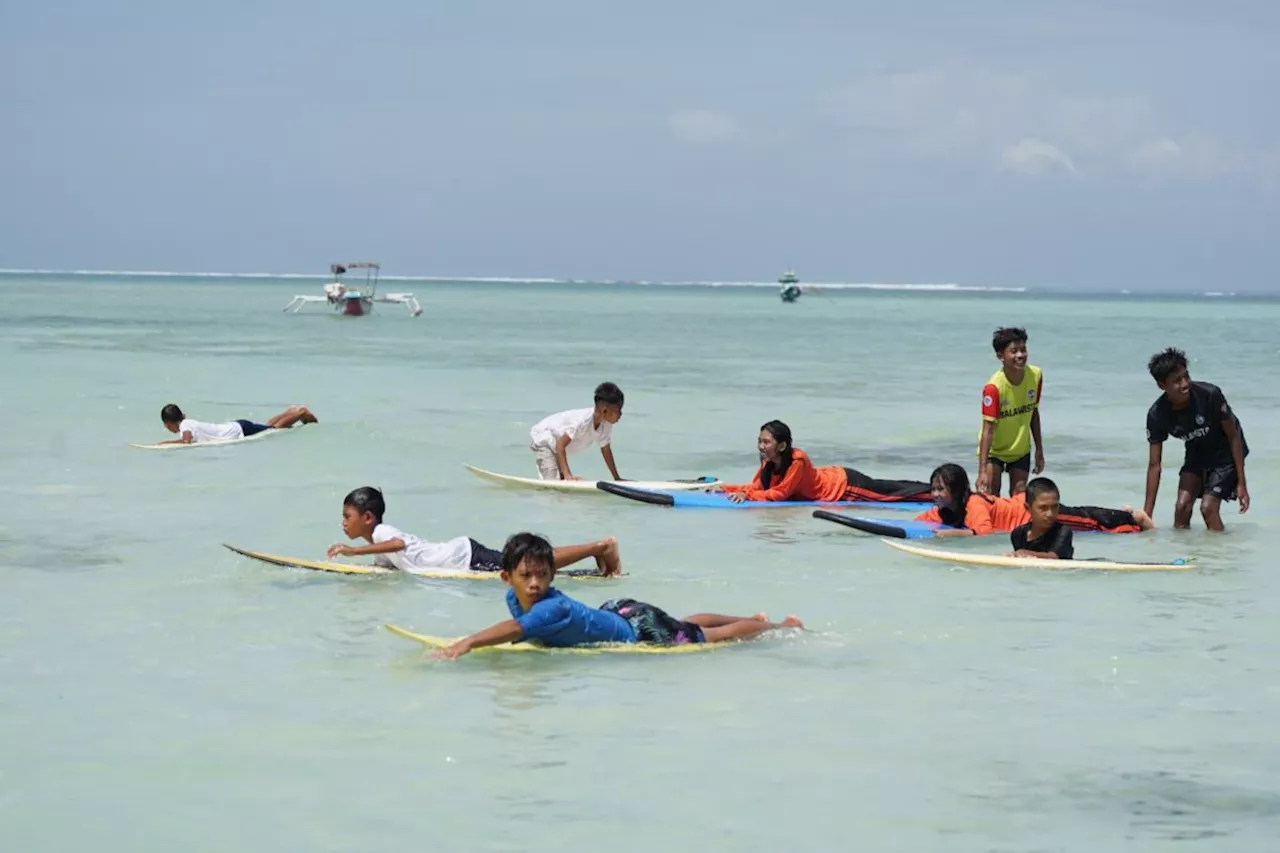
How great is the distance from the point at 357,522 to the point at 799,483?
5.02m

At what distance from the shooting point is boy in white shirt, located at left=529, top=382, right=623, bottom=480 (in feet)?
46.5

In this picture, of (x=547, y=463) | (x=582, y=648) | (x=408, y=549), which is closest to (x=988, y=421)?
(x=547, y=463)

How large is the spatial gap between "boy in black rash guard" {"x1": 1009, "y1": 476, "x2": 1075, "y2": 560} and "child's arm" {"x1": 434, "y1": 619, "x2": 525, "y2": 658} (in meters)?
4.15

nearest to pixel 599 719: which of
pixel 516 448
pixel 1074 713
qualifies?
pixel 1074 713

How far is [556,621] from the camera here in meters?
7.93

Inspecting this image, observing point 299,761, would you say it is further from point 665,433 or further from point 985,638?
point 665,433

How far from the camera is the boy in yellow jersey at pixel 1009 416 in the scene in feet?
39.7

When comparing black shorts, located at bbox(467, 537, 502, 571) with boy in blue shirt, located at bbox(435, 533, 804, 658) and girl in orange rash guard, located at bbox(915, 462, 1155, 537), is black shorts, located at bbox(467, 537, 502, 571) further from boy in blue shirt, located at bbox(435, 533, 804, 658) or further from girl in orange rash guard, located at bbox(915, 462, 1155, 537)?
girl in orange rash guard, located at bbox(915, 462, 1155, 537)

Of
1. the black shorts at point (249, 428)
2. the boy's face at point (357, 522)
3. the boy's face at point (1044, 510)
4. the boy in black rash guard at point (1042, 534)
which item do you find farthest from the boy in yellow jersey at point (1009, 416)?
the black shorts at point (249, 428)

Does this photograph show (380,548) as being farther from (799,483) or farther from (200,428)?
(200,428)

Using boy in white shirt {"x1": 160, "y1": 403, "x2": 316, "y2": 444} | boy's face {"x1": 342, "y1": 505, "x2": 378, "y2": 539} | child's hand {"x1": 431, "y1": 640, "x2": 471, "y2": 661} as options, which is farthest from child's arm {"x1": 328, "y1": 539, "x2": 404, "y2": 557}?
boy in white shirt {"x1": 160, "y1": 403, "x2": 316, "y2": 444}

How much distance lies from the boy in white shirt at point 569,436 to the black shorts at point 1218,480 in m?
4.63

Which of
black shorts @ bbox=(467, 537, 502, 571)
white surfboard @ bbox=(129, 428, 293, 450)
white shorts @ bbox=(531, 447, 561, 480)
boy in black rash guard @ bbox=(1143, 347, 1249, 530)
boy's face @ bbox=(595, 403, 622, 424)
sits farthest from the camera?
white surfboard @ bbox=(129, 428, 293, 450)

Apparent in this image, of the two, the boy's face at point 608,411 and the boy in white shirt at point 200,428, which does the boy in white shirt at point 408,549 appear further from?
the boy in white shirt at point 200,428
